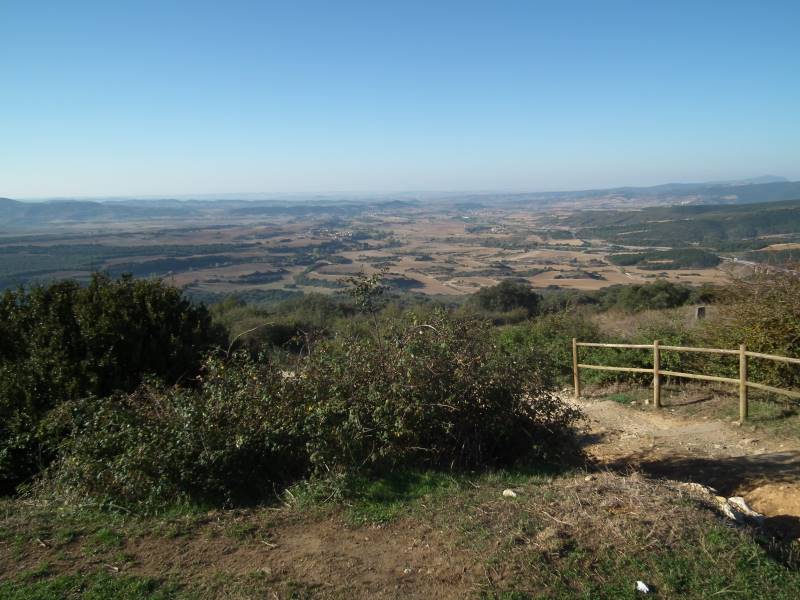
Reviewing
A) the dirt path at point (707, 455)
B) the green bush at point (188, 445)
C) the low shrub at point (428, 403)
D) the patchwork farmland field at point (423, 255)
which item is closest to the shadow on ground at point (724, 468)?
the dirt path at point (707, 455)

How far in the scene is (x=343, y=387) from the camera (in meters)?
5.41

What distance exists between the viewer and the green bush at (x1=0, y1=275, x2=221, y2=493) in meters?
6.30

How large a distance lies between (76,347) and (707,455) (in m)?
Answer: 8.44

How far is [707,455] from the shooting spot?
6766 millimetres

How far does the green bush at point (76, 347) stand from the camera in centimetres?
630

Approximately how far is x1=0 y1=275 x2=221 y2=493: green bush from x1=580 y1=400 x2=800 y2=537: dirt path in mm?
6218

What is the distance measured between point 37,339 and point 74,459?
9.78ft

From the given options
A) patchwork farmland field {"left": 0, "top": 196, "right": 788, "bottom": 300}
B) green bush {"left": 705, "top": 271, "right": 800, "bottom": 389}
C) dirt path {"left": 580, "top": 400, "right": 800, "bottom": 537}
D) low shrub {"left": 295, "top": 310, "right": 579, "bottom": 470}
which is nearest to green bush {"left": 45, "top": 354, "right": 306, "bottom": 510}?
low shrub {"left": 295, "top": 310, "right": 579, "bottom": 470}

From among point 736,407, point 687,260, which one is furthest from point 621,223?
point 736,407

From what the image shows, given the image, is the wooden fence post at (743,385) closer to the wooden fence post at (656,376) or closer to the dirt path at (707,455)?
the dirt path at (707,455)

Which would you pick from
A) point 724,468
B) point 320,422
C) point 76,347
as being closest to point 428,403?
point 320,422

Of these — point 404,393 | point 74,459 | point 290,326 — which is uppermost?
point 404,393

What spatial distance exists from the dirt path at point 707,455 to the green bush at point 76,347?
6.22 m

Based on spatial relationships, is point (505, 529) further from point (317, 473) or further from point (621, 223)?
point (621, 223)
